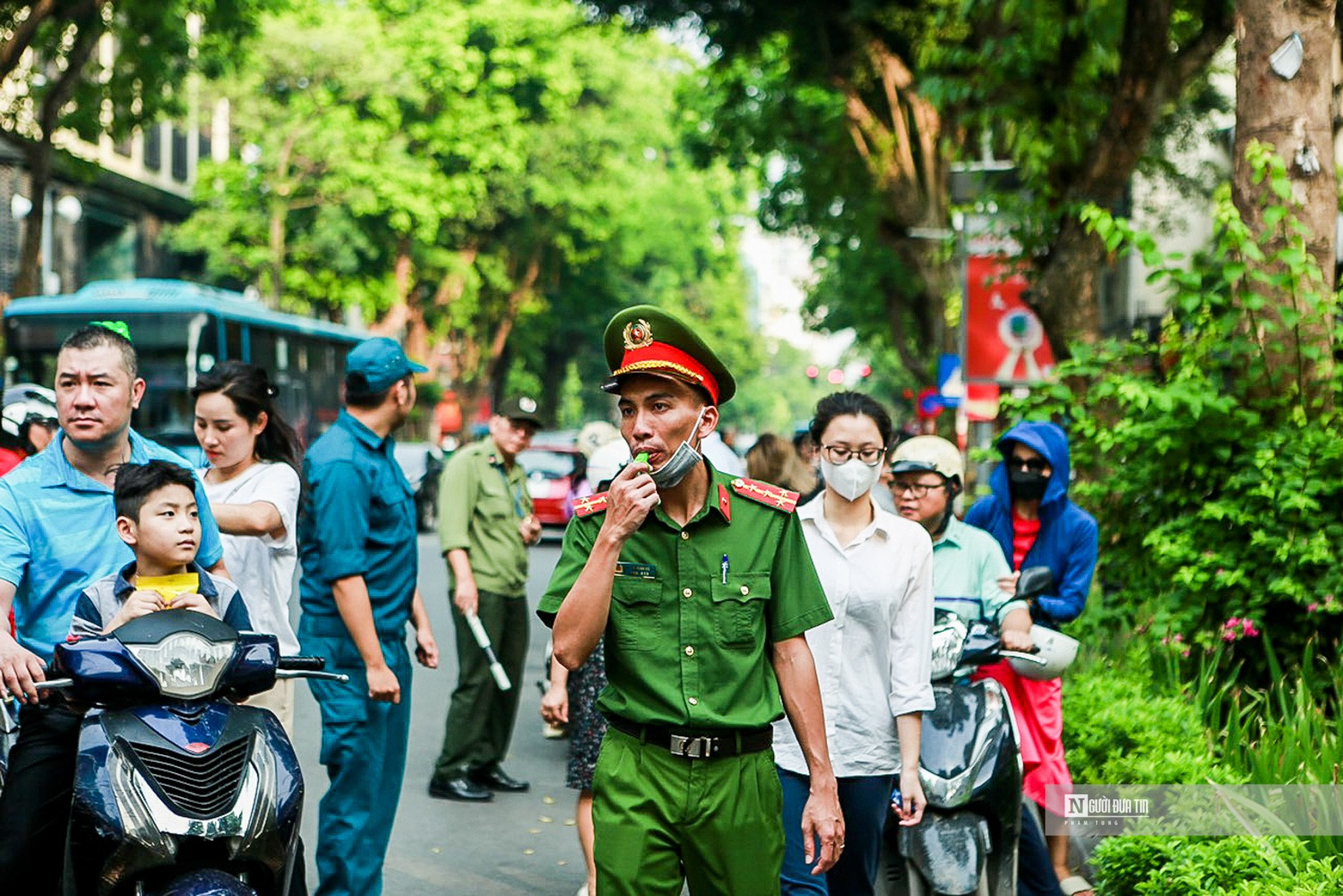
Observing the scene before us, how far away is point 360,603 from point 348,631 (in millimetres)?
135

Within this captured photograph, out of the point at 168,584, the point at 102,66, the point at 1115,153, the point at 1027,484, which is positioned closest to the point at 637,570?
the point at 168,584

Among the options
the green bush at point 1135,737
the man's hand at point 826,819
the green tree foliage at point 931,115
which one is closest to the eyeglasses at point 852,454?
the man's hand at point 826,819

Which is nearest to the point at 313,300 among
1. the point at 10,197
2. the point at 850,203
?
the point at 10,197

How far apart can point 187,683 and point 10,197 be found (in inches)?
1260

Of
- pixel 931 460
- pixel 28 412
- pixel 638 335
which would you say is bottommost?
pixel 931 460

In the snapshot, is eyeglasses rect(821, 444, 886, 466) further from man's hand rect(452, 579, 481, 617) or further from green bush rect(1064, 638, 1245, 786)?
man's hand rect(452, 579, 481, 617)

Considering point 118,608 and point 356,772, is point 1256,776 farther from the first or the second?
point 118,608

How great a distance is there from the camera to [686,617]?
354 centimetres

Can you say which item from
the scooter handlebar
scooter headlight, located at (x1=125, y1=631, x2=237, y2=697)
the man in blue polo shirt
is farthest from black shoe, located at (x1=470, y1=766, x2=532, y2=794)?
scooter headlight, located at (x1=125, y1=631, x2=237, y2=697)

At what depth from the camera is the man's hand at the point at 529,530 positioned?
9.09 m

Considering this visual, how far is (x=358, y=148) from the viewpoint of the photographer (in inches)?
1473

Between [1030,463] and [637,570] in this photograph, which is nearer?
[637,570]

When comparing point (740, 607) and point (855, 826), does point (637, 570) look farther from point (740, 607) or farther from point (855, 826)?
point (855, 826)

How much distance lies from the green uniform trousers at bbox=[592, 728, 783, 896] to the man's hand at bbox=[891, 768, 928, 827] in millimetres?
1094
